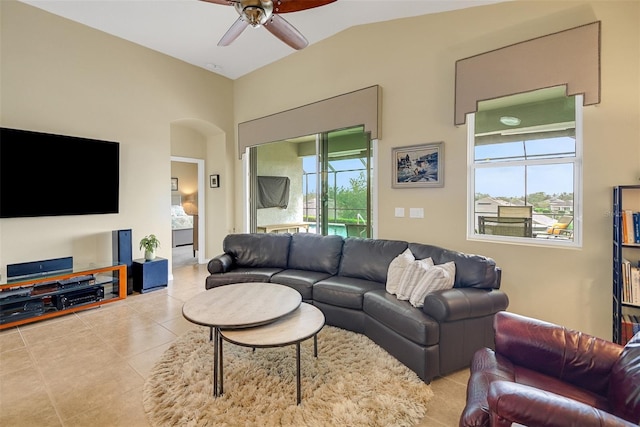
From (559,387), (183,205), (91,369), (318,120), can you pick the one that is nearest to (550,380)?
(559,387)

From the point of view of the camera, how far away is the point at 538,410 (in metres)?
1.09

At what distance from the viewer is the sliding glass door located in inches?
171

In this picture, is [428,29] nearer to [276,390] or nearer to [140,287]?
[276,390]

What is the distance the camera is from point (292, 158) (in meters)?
5.68

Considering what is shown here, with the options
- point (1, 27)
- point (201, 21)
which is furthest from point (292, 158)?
point (1, 27)

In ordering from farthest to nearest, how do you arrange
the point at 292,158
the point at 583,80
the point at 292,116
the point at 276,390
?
1. the point at 292,158
2. the point at 292,116
3. the point at 583,80
4. the point at 276,390

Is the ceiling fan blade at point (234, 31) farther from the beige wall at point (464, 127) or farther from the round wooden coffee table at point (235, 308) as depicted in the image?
the round wooden coffee table at point (235, 308)

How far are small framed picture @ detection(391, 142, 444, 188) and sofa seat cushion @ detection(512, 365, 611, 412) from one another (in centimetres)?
220

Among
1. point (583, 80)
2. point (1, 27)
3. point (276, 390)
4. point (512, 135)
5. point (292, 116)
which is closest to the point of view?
point (276, 390)

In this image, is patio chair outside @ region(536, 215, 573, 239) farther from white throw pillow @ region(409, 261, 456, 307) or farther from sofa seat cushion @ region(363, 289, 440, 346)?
sofa seat cushion @ region(363, 289, 440, 346)

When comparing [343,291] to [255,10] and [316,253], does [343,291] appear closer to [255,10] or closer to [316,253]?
[316,253]

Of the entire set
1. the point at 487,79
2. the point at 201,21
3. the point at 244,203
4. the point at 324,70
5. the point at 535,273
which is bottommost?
the point at 535,273

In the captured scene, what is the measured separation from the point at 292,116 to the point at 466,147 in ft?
8.67

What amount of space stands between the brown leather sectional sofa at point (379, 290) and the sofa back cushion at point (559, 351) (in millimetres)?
540
